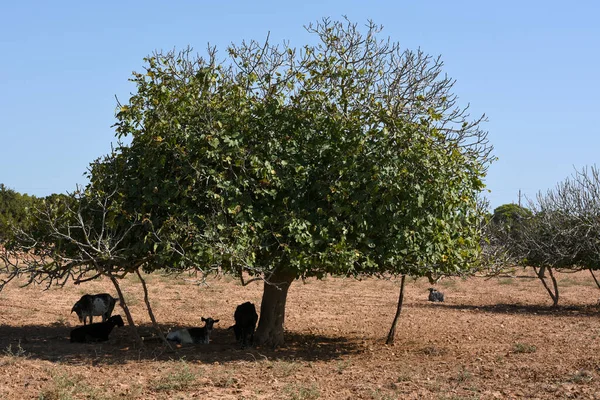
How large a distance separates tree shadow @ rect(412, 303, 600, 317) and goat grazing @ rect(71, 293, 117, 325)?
11.6 m

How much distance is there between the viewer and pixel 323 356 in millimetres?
14953

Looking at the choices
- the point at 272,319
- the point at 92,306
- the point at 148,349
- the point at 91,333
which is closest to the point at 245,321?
the point at 272,319

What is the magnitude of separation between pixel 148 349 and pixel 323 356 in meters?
3.66

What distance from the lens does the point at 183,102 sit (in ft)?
44.4

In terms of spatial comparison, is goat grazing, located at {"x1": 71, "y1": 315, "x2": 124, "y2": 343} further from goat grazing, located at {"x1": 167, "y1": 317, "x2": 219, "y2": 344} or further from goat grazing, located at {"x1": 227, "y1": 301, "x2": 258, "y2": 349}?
goat grazing, located at {"x1": 227, "y1": 301, "x2": 258, "y2": 349}

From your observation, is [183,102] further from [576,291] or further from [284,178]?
[576,291]

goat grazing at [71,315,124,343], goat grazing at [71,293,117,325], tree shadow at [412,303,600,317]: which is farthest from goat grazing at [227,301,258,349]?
tree shadow at [412,303,600,317]

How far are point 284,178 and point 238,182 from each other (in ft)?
2.84

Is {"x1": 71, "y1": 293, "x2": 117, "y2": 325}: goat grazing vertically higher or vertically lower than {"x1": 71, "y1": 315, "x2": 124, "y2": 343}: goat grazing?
higher

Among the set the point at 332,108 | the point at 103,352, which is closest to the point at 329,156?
the point at 332,108

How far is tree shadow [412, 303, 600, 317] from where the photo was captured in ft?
79.2

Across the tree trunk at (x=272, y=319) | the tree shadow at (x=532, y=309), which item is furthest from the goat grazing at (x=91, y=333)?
the tree shadow at (x=532, y=309)

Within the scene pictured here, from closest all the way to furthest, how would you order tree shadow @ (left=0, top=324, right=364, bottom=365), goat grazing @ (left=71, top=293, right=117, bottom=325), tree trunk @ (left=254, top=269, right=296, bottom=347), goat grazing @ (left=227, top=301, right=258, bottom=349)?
tree shadow @ (left=0, top=324, right=364, bottom=365) < goat grazing @ (left=227, top=301, right=258, bottom=349) < tree trunk @ (left=254, top=269, right=296, bottom=347) < goat grazing @ (left=71, top=293, right=117, bottom=325)

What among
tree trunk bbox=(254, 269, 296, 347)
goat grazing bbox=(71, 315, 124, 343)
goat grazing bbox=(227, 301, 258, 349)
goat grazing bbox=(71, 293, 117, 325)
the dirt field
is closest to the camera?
the dirt field
